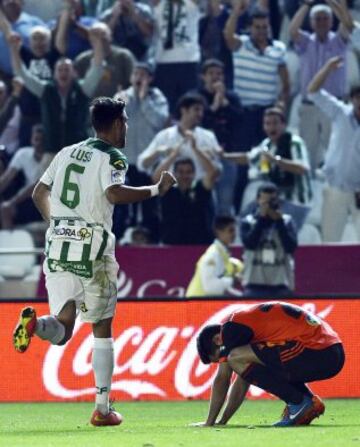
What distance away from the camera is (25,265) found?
16.8 metres

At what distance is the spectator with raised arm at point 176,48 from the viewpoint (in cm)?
1734

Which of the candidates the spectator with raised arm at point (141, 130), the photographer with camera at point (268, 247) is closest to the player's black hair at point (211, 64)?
the spectator with raised arm at point (141, 130)

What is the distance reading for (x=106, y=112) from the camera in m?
9.07

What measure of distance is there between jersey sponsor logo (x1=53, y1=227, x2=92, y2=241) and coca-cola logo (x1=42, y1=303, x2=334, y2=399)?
446 centimetres

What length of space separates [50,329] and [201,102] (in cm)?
783

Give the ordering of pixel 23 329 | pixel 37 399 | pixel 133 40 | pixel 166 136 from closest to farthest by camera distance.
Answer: pixel 23 329
pixel 37 399
pixel 166 136
pixel 133 40

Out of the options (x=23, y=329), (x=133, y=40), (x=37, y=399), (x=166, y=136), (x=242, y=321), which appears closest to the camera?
(x=23, y=329)

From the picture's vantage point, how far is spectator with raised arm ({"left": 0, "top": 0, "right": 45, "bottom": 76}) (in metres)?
18.2

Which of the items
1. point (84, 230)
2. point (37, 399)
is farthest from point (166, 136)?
point (84, 230)

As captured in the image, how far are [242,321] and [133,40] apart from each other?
9.22 metres

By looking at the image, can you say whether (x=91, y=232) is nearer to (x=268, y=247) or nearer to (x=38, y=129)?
(x=268, y=247)

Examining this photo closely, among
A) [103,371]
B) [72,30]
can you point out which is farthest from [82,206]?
[72,30]

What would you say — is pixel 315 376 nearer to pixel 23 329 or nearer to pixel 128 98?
pixel 23 329

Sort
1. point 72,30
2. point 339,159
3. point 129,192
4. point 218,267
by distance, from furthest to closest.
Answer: point 72,30, point 339,159, point 218,267, point 129,192
